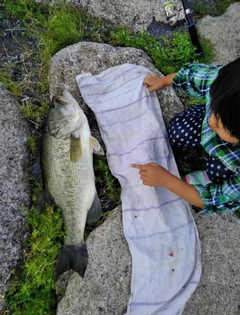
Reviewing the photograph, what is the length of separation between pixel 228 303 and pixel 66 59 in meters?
2.85

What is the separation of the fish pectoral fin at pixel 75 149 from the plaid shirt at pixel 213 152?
106 cm

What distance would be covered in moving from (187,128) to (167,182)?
583 mm

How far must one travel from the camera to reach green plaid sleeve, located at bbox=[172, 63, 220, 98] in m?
3.10

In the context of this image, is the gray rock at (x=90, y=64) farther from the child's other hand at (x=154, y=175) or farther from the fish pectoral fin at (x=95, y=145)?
the child's other hand at (x=154, y=175)

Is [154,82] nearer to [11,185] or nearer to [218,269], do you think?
[11,185]

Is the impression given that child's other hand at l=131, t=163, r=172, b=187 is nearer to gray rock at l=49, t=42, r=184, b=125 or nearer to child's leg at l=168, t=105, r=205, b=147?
child's leg at l=168, t=105, r=205, b=147

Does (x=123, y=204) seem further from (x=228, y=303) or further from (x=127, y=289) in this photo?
(x=228, y=303)

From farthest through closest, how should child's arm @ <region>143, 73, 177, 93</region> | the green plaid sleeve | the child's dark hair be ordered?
child's arm @ <region>143, 73, 177, 93</region>
the green plaid sleeve
the child's dark hair

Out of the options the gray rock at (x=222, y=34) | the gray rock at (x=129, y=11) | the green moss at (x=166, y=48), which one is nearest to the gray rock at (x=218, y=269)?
the green moss at (x=166, y=48)

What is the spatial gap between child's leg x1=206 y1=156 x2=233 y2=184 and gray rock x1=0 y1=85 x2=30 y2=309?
170cm

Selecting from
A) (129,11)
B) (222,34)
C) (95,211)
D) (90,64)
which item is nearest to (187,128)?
(95,211)

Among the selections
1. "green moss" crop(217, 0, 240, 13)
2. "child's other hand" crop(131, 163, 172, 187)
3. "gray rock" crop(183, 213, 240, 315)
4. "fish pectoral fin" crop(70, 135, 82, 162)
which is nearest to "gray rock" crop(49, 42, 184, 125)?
"fish pectoral fin" crop(70, 135, 82, 162)

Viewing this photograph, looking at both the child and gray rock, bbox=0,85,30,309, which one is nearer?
the child

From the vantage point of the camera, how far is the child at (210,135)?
232cm
